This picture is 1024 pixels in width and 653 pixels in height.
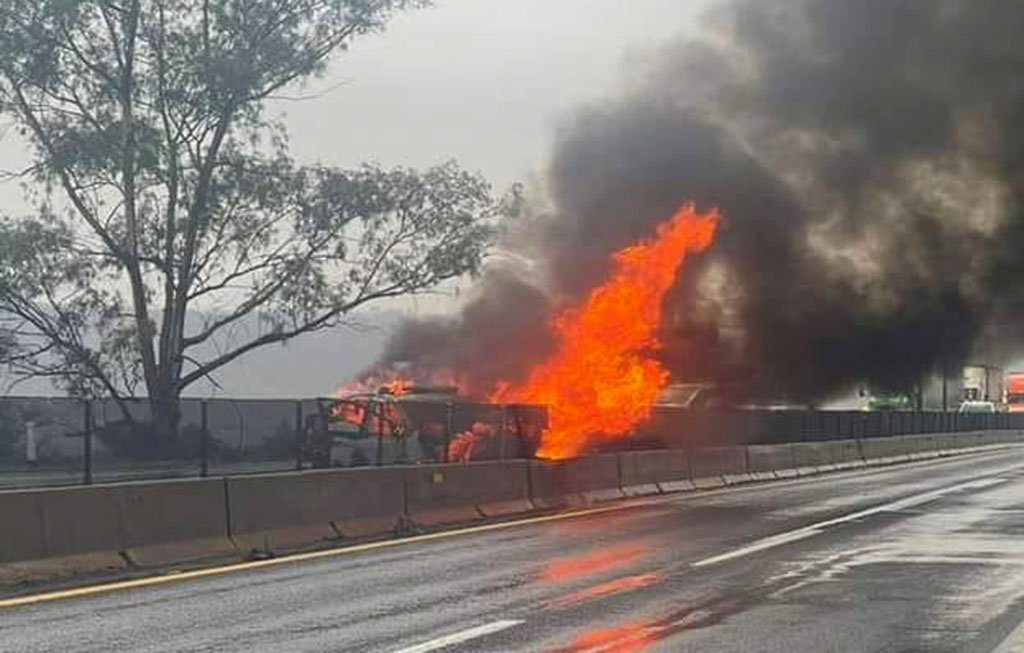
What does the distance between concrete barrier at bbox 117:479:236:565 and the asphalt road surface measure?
78 centimetres

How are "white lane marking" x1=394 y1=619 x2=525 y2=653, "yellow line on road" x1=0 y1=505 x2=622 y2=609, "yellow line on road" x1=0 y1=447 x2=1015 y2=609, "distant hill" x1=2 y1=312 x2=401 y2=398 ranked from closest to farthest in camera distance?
1. "white lane marking" x1=394 y1=619 x2=525 y2=653
2. "yellow line on road" x1=0 y1=505 x2=622 y2=609
3. "yellow line on road" x1=0 y1=447 x2=1015 y2=609
4. "distant hill" x1=2 y1=312 x2=401 y2=398

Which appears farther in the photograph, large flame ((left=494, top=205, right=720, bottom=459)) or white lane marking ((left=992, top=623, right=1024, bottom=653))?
large flame ((left=494, top=205, right=720, bottom=459))

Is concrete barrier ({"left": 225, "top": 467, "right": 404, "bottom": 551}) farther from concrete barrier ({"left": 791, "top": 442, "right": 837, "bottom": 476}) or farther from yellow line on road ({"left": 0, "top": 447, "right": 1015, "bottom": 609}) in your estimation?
concrete barrier ({"left": 791, "top": 442, "right": 837, "bottom": 476})

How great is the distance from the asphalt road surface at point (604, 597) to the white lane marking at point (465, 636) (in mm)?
13

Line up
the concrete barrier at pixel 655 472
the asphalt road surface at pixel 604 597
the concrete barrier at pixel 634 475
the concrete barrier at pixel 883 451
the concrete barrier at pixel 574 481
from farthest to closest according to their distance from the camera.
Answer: the concrete barrier at pixel 883 451 → the concrete barrier at pixel 655 472 → the concrete barrier at pixel 634 475 → the concrete barrier at pixel 574 481 → the asphalt road surface at pixel 604 597

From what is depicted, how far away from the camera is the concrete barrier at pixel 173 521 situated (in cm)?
1153

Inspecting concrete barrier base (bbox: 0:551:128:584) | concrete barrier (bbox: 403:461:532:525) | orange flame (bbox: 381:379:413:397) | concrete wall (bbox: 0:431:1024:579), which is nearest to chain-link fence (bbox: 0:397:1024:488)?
concrete wall (bbox: 0:431:1024:579)

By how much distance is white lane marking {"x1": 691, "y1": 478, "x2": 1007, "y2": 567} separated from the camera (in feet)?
41.5

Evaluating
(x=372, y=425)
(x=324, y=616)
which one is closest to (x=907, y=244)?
(x=372, y=425)

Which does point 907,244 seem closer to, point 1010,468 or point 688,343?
point 688,343

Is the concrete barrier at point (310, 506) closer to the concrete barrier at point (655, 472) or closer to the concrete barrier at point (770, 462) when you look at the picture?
the concrete barrier at point (655, 472)

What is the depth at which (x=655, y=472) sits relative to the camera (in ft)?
72.9

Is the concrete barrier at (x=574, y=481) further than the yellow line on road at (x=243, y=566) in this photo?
Yes

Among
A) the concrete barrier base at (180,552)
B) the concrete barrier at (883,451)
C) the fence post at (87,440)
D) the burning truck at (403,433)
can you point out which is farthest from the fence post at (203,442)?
the concrete barrier at (883,451)
